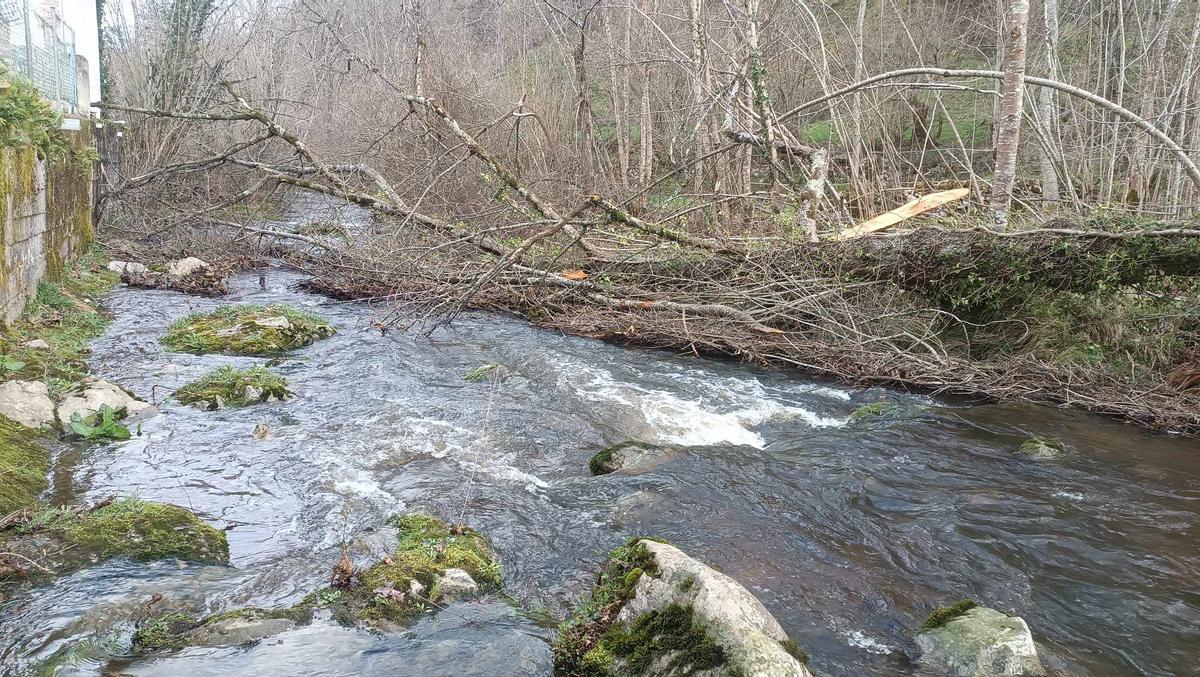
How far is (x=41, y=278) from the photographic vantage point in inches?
362

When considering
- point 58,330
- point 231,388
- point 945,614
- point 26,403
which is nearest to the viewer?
point 945,614

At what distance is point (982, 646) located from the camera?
3.70m

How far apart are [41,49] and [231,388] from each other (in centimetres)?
717

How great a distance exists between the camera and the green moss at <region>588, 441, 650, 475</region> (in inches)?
239

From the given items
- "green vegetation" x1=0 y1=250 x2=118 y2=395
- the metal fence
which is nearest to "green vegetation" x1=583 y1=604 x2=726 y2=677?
"green vegetation" x1=0 y1=250 x2=118 y2=395

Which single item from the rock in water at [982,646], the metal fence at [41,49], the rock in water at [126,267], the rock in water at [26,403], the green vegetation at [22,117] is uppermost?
the metal fence at [41,49]

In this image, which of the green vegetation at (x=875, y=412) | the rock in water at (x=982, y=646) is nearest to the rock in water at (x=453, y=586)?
the rock in water at (x=982, y=646)

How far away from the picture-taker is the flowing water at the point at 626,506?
3.78 meters

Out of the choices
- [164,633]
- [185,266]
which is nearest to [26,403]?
[164,633]

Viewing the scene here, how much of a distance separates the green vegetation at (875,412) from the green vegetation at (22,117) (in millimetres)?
8005

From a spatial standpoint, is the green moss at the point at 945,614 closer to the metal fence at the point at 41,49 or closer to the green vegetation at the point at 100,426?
the green vegetation at the point at 100,426

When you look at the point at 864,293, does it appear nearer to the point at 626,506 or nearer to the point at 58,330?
the point at 626,506

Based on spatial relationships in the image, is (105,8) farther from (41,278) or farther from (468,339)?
(468,339)

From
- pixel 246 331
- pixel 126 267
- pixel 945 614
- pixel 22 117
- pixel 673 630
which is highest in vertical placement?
pixel 22 117
